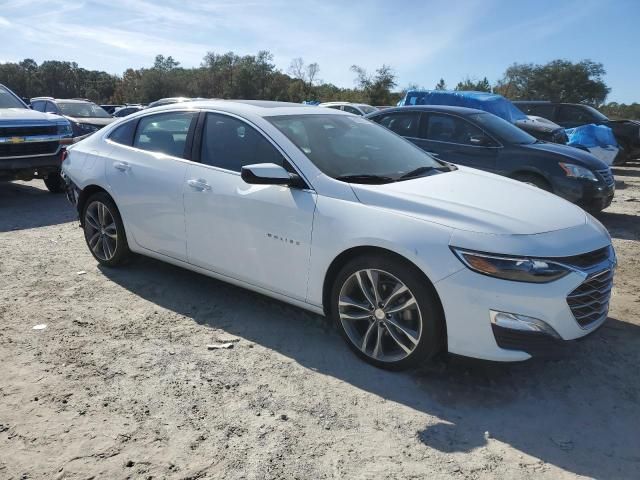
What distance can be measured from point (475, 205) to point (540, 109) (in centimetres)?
1419

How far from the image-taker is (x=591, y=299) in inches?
120

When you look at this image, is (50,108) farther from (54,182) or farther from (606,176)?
(606,176)

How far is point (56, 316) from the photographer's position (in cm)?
406

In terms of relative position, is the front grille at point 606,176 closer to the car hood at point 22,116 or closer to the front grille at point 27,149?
the front grille at point 27,149

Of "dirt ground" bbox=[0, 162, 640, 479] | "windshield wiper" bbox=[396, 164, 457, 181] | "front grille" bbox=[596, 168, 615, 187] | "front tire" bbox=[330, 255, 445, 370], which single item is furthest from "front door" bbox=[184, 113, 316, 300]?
"front grille" bbox=[596, 168, 615, 187]

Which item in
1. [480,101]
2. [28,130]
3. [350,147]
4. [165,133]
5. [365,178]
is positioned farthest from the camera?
[480,101]

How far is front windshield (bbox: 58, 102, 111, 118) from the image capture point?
13.5 m

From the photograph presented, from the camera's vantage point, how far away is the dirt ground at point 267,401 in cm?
248

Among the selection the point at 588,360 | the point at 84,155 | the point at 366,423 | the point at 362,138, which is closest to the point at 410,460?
Answer: the point at 366,423

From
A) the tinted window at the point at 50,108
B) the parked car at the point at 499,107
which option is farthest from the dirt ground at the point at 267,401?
the tinted window at the point at 50,108

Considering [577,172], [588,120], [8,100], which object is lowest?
[577,172]

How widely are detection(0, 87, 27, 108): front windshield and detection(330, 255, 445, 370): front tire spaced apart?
8388 mm

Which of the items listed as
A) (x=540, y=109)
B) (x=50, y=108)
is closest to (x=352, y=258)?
(x=50, y=108)

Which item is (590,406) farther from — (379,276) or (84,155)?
(84,155)
